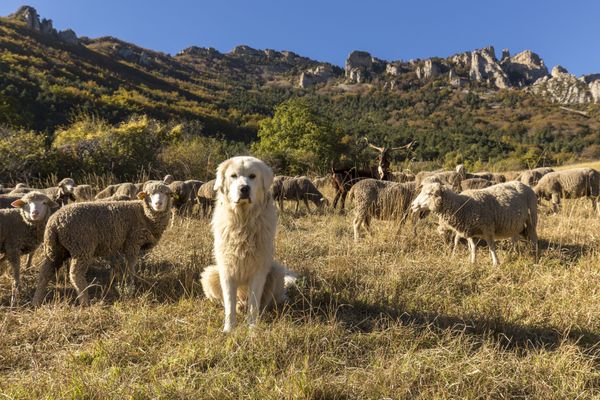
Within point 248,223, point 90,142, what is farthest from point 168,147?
point 248,223

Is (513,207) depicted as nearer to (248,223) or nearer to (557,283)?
(557,283)

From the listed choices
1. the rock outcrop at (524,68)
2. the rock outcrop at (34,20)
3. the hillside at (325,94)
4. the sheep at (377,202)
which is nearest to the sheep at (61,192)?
the sheep at (377,202)

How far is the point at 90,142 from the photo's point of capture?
12.9 meters

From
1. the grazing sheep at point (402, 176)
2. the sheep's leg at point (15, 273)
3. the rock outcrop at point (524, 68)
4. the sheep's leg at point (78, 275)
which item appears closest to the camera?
the sheep's leg at point (78, 275)

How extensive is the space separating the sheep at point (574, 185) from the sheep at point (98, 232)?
10275 mm

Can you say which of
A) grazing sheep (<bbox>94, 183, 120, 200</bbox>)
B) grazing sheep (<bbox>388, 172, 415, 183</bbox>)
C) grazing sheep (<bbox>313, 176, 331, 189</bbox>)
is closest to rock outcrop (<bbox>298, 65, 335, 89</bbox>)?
grazing sheep (<bbox>313, 176, 331, 189</bbox>)

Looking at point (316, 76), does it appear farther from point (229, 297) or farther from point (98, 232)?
point (229, 297)

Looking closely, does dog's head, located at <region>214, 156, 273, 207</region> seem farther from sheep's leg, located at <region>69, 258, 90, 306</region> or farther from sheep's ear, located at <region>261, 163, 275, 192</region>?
sheep's leg, located at <region>69, 258, 90, 306</region>

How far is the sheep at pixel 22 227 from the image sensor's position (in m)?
4.48

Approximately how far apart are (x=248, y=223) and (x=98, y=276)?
2861 mm

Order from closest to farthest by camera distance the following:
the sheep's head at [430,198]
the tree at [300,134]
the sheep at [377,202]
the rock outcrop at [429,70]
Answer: the sheep's head at [430,198], the sheep at [377,202], the tree at [300,134], the rock outcrop at [429,70]

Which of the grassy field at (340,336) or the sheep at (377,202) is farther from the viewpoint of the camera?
the sheep at (377,202)

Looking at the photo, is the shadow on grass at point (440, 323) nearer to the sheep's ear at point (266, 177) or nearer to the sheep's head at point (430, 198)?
the sheep's ear at point (266, 177)

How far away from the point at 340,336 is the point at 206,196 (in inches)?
282
